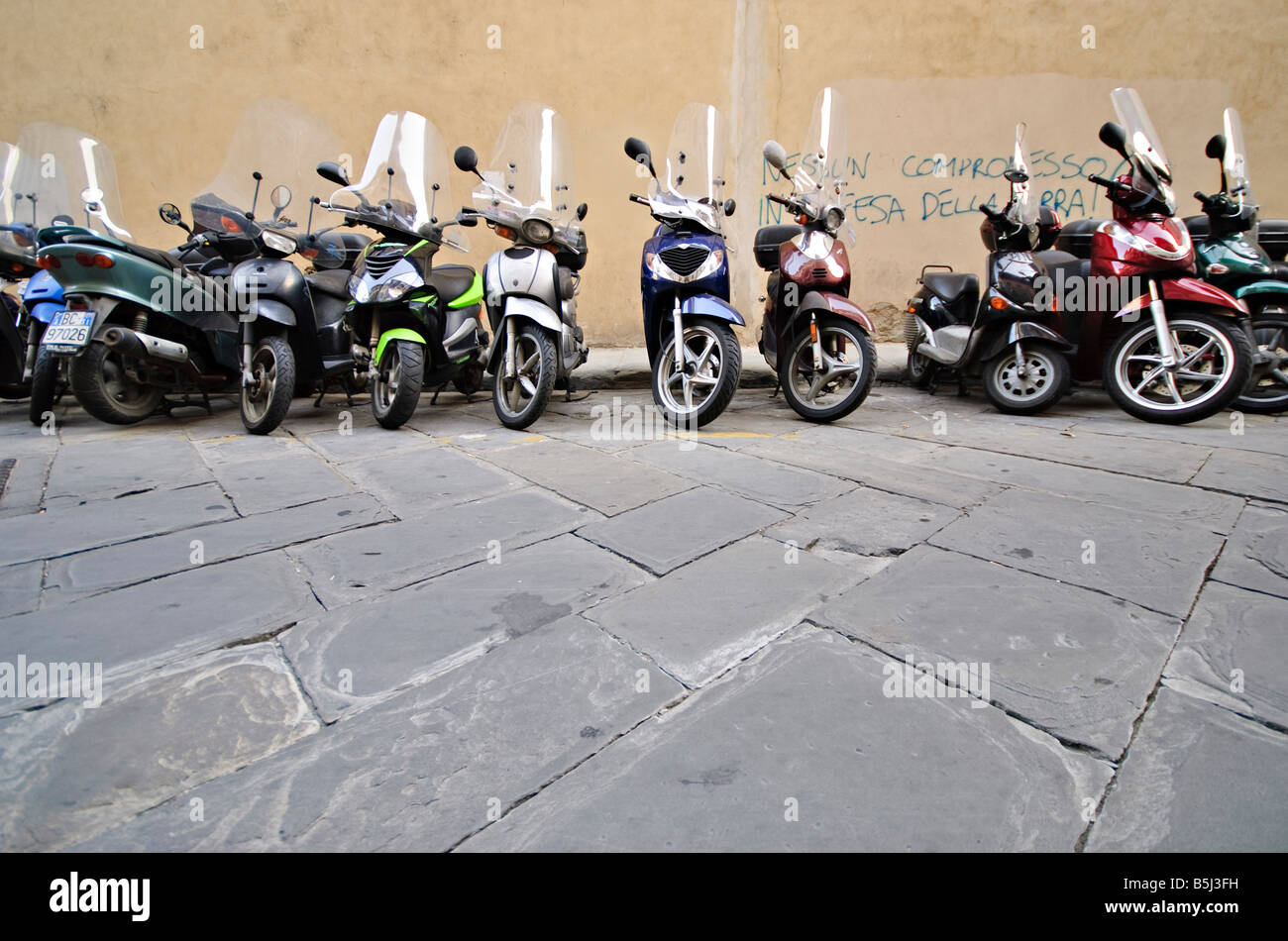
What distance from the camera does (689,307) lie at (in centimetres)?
375

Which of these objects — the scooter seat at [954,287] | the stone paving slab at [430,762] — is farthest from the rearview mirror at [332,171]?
the scooter seat at [954,287]

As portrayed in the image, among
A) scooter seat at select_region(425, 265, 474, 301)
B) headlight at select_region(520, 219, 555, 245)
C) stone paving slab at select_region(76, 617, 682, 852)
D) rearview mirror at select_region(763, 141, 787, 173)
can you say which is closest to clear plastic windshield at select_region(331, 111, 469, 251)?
scooter seat at select_region(425, 265, 474, 301)

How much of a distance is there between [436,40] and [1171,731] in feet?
25.3

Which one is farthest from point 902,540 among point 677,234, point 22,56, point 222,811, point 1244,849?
point 22,56

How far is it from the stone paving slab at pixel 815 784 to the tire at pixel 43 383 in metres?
4.50

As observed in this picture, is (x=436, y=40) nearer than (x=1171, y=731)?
No

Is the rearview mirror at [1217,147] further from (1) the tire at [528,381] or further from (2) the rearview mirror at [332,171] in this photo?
(2) the rearview mirror at [332,171]

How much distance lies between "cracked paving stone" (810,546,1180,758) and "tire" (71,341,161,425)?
4.26m

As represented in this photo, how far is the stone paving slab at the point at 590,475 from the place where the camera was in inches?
102

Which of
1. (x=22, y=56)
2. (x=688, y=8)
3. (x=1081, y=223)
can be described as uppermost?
(x=688, y=8)

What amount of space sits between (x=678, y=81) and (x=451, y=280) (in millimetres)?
3915
